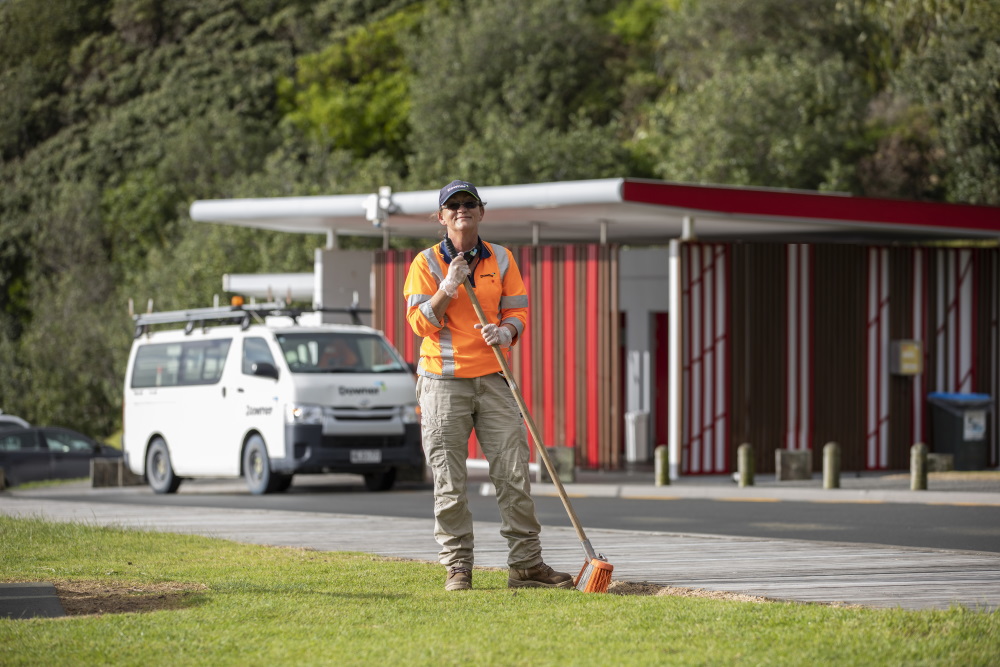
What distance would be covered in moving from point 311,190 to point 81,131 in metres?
21.2

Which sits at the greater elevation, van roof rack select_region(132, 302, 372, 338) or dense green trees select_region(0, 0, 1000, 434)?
dense green trees select_region(0, 0, 1000, 434)

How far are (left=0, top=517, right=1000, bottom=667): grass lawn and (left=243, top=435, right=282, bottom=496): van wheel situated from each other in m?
10.3

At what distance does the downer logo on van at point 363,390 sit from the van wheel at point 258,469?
118 centimetres

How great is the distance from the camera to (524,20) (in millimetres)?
58312

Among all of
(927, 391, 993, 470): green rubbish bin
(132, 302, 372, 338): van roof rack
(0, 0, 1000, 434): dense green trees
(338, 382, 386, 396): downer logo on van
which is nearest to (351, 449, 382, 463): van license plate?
(338, 382, 386, 396): downer logo on van

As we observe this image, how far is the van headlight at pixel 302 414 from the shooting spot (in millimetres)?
18359

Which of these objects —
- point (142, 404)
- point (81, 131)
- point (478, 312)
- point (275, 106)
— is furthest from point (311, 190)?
point (478, 312)

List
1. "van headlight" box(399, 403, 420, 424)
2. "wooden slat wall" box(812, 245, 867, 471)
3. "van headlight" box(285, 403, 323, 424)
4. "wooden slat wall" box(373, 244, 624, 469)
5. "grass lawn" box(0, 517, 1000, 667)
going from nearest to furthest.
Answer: "grass lawn" box(0, 517, 1000, 667)
"van headlight" box(285, 403, 323, 424)
"van headlight" box(399, 403, 420, 424)
"wooden slat wall" box(373, 244, 624, 469)
"wooden slat wall" box(812, 245, 867, 471)

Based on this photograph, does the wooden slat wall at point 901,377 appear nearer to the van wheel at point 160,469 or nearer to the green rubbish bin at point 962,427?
the green rubbish bin at point 962,427

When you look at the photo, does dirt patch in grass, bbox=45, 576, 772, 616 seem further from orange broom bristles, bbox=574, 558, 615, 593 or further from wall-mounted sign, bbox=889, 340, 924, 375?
wall-mounted sign, bbox=889, 340, 924, 375

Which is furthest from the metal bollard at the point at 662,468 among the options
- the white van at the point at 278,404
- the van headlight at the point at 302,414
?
the van headlight at the point at 302,414

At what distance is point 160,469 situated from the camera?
21.0 m

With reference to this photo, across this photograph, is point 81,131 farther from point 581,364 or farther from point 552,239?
point 581,364

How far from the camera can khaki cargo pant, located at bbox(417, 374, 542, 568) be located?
313 inches
